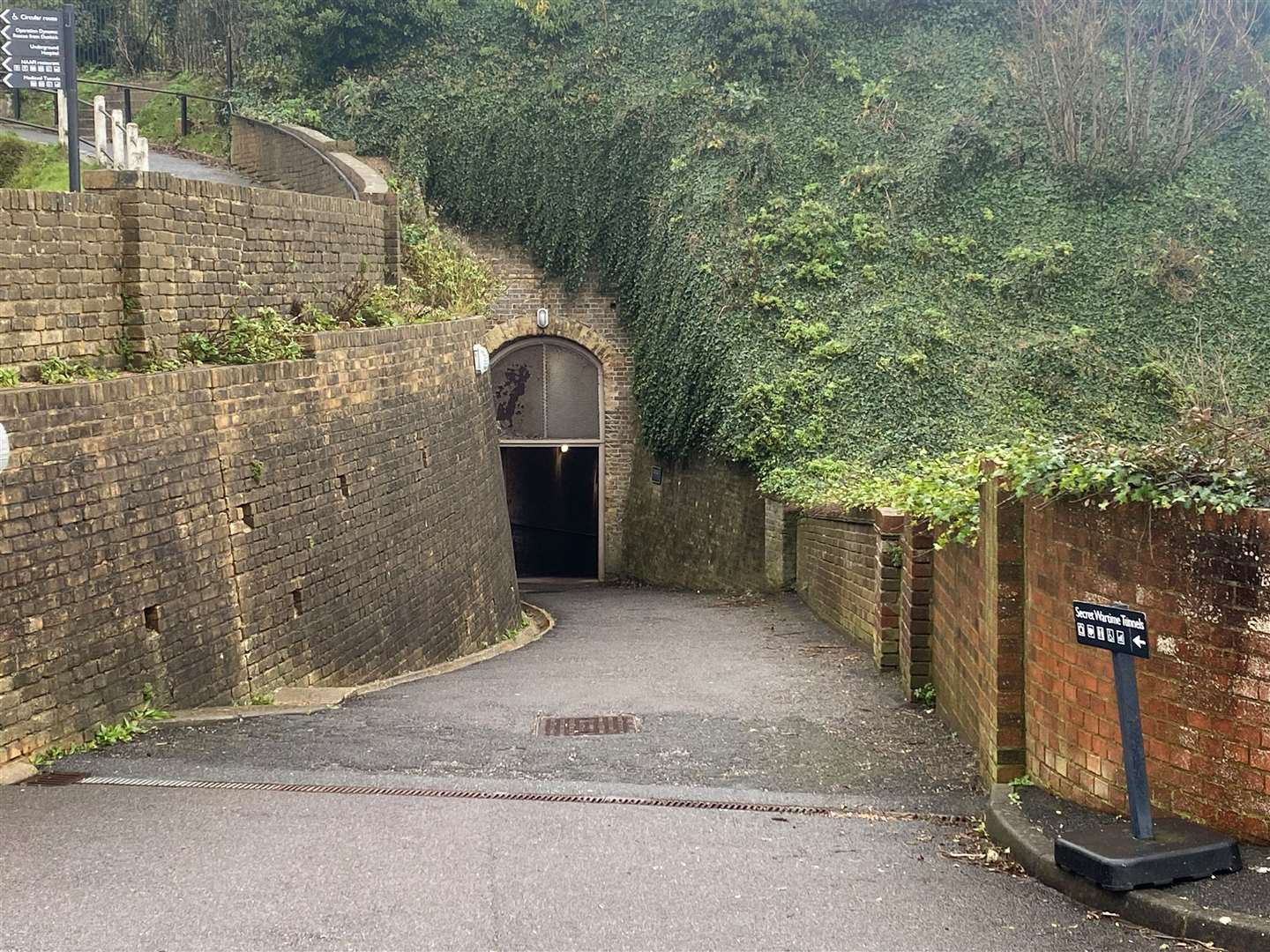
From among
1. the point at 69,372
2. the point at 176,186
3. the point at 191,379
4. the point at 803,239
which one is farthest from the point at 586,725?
the point at 803,239

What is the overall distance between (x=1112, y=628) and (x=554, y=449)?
23.9 metres

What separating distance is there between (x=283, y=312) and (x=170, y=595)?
4014mm

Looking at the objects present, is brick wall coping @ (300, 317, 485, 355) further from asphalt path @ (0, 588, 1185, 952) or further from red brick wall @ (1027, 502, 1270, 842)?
red brick wall @ (1027, 502, 1270, 842)

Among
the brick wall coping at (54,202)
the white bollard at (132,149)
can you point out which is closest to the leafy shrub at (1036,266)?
the white bollard at (132,149)

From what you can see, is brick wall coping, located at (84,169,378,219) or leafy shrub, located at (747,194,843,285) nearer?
brick wall coping, located at (84,169,378,219)

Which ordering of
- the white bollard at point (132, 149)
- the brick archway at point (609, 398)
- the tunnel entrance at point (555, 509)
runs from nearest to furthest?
the white bollard at point (132, 149)
the brick archway at point (609, 398)
the tunnel entrance at point (555, 509)

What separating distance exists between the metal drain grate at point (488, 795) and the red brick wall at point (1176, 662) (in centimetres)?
103

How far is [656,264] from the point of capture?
2544 centimetres

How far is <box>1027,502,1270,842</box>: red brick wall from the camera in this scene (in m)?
5.80

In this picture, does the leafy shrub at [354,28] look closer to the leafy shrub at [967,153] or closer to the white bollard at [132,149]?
the leafy shrub at [967,153]

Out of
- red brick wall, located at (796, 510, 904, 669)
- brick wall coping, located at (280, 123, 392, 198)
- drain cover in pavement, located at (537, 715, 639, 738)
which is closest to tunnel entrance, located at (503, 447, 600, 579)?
brick wall coping, located at (280, 123, 392, 198)

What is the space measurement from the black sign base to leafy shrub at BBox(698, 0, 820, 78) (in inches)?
897

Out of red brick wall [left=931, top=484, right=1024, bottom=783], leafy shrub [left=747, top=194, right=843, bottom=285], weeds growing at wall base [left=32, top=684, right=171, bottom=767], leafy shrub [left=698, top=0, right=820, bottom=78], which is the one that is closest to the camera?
red brick wall [left=931, top=484, right=1024, bottom=783]

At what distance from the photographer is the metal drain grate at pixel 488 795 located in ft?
24.7
